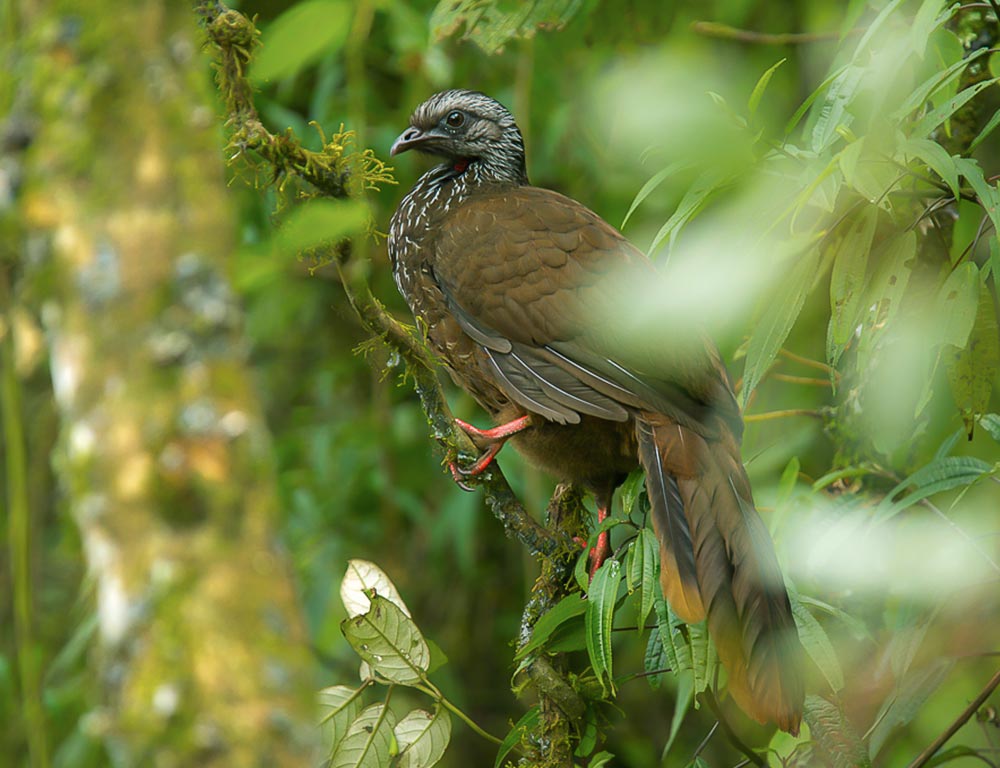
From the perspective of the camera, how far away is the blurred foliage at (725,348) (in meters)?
1.66

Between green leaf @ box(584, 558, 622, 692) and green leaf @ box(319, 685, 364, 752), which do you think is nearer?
green leaf @ box(584, 558, 622, 692)

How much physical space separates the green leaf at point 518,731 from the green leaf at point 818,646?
0.52m

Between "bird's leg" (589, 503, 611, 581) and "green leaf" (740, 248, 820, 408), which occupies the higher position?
"green leaf" (740, 248, 820, 408)

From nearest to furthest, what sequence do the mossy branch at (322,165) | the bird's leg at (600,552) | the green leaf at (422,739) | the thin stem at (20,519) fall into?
the thin stem at (20,519), the mossy branch at (322,165), the green leaf at (422,739), the bird's leg at (600,552)

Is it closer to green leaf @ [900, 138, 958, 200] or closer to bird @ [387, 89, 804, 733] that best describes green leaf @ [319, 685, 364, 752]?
bird @ [387, 89, 804, 733]

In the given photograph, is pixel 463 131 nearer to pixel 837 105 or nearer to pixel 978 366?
pixel 837 105

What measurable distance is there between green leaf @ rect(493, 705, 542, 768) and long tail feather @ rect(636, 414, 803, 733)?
1.26 feet

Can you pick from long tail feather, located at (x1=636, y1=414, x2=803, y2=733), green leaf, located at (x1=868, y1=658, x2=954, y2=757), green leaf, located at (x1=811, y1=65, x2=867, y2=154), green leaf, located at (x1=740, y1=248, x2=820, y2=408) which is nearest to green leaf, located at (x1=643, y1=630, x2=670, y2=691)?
long tail feather, located at (x1=636, y1=414, x2=803, y2=733)

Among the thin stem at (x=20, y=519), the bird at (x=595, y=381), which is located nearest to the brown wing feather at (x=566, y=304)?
the bird at (x=595, y=381)

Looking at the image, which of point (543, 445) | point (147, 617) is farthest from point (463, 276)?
point (147, 617)

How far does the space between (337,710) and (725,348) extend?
119cm

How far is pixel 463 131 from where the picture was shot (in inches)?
131

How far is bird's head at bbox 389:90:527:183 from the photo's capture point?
10.8 ft

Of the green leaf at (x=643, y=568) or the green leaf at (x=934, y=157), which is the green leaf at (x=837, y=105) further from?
the green leaf at (x=643, y=568)
